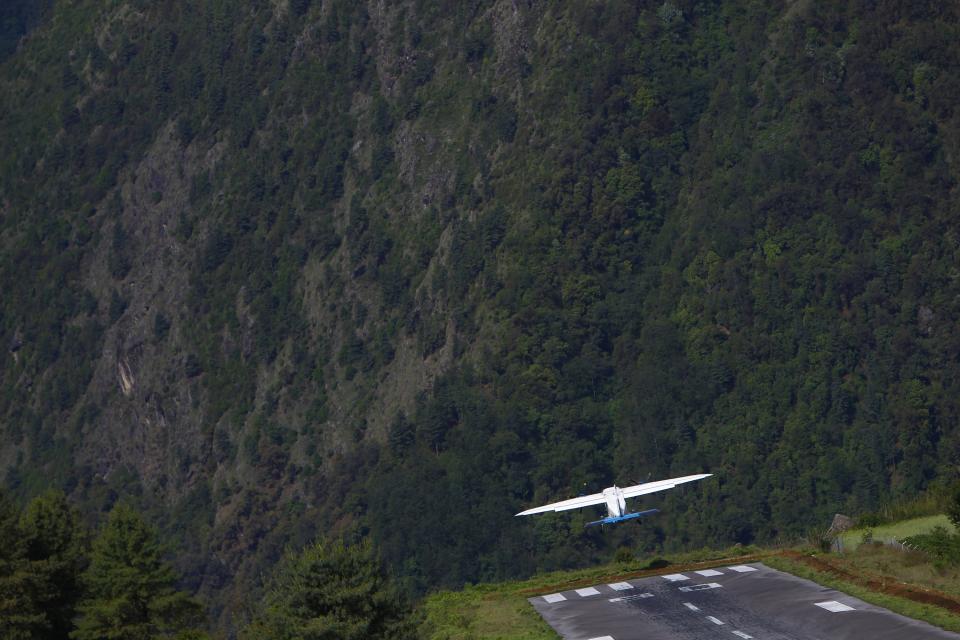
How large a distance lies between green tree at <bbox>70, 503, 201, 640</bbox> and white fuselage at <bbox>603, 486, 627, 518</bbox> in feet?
98.4

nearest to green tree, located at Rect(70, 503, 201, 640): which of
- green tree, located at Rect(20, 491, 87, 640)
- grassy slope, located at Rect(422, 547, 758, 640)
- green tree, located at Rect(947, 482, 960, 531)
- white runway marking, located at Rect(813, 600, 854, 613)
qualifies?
green tree, located at Rect(20, 491, 87, 640)

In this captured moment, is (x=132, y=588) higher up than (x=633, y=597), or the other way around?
(x=132, y=588)

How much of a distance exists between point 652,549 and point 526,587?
118864 mm

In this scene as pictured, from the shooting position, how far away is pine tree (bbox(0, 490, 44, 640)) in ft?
173

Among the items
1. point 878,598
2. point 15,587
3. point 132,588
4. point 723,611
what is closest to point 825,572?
point 878,598

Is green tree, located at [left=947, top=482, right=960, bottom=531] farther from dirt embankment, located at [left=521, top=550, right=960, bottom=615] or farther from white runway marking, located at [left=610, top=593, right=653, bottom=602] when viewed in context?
white runway marking, located at [left=610, top=593, right=653, bottom=602]

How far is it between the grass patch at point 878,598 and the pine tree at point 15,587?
25808mm

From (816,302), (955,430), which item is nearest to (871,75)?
(816,302)

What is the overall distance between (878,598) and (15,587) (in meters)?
27.8

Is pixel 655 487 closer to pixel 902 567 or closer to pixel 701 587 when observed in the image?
pixel 701 587

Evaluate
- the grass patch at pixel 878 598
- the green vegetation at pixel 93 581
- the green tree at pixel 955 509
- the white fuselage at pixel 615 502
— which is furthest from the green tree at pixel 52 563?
the white fuselage at pixel 615 502

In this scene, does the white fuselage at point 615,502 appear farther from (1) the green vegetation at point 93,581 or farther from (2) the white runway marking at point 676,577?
(1) the green vegetation at point 93,581

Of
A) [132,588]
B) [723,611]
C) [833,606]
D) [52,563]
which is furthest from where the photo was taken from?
[52,563]

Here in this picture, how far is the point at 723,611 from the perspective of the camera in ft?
165
